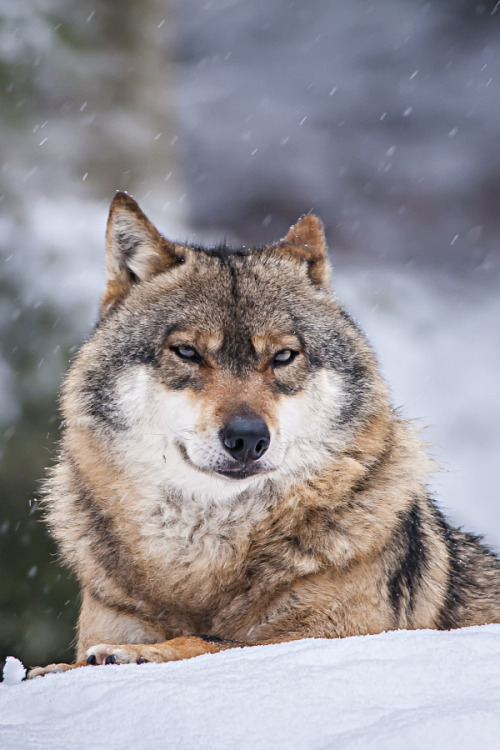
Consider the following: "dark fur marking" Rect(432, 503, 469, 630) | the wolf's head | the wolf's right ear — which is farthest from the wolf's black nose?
"dark fur marking" Rect(432, 503, 469, 630)

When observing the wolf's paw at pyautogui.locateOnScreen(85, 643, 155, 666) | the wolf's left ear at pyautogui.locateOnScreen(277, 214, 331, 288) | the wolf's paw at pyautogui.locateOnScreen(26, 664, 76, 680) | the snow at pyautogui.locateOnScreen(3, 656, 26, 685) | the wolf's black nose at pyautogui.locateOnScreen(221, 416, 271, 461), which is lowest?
the snow at pyautogui.locateOnScreen(3, 656, 26, 685)

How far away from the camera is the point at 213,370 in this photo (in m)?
3.06

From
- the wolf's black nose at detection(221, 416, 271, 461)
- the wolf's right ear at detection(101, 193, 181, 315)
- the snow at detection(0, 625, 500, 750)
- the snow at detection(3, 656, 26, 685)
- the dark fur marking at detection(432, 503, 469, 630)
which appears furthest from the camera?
the wolf's right ear at detection(101, 193, 181, 315)

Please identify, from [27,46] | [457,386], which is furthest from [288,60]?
[457,386]

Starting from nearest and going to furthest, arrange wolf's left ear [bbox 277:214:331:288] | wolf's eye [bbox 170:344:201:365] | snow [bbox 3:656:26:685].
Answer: snow [bbox 3:656:26:685] → wolf's eye [bbox 170:344:201:365] → wolf's left ear [bbox 277:214:331:288]

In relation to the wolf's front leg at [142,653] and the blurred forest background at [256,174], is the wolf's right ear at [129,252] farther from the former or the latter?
the blurred forest background at [256,174]

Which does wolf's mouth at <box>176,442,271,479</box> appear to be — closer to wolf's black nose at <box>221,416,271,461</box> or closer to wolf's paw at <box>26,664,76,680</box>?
wolf's black nose at <box>221,416,271,461</box>

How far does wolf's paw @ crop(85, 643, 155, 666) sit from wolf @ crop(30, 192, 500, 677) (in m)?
0.41

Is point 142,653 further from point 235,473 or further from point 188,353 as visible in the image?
point 188,353

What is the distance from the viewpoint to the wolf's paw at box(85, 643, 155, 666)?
2346mm

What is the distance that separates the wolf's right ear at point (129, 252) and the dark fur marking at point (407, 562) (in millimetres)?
1745

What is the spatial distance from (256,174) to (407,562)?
21.7 ft

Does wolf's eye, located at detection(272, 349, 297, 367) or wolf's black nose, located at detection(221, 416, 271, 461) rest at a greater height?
wolf's eye, located at detection(272, 349, 297, 367)

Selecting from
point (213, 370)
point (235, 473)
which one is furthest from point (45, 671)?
point (213, 370)
